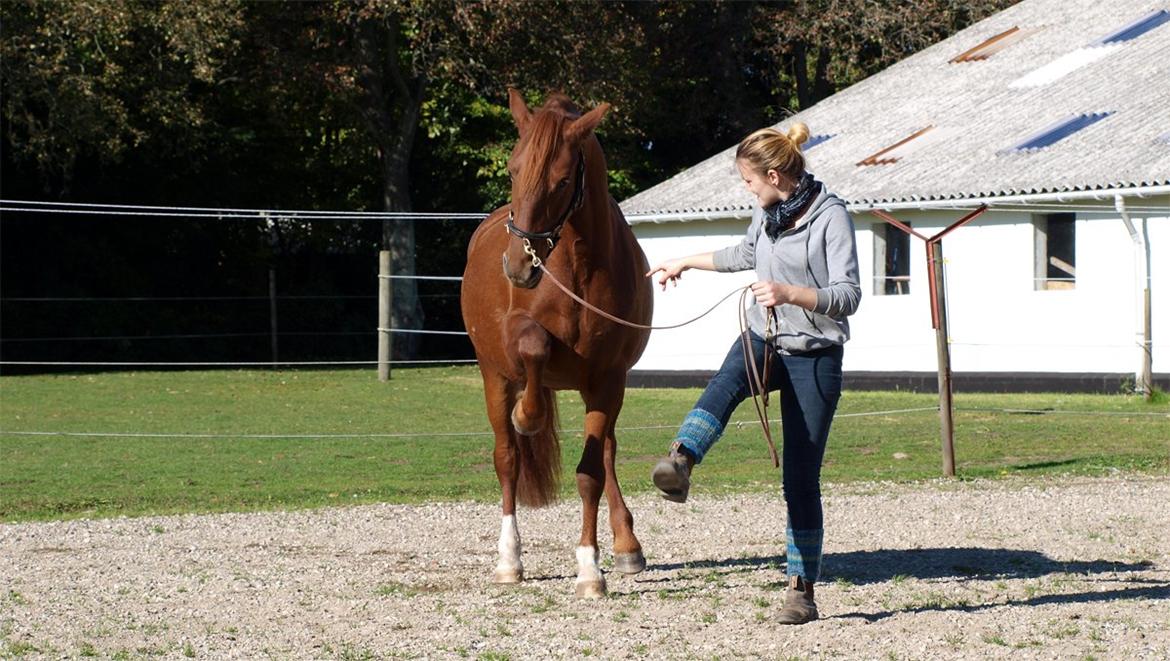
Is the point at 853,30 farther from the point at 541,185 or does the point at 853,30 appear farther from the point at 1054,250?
the point at 541,185

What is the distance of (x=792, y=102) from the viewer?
40.0 m

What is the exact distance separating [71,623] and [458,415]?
1340 centimetres

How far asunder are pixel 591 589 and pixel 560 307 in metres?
1.26

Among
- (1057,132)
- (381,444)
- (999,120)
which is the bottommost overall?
(381,444)

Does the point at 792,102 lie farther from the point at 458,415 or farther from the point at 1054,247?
the point at 458,415

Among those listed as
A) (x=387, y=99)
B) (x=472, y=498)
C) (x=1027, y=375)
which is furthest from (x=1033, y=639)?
(x=387, y=99)

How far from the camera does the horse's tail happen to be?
8.27m

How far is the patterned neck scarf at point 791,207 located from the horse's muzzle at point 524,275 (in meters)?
0.98

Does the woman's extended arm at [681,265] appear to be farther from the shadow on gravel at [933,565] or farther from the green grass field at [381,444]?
the green grass field at [381,444]

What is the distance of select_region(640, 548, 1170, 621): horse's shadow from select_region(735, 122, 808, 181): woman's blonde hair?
206 centimetres

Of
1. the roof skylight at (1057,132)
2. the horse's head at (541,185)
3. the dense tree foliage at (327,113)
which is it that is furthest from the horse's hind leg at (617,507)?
the dense tree foliage at (327,113)

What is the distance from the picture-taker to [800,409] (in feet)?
20.1

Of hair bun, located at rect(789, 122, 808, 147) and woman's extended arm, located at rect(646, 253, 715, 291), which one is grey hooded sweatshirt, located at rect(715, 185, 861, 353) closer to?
hair bun, located at rect(789, 122, 808, 147)

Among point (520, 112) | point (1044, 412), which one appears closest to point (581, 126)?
point (520, 112)
